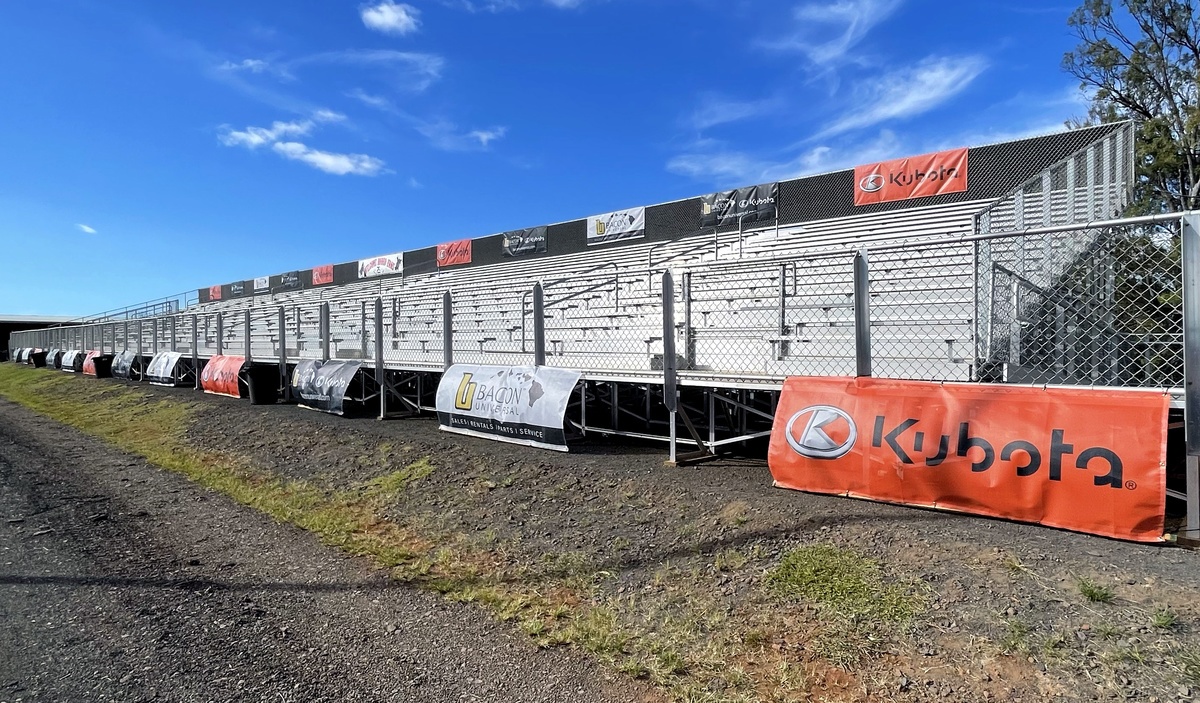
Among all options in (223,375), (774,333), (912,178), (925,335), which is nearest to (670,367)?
(774,333)

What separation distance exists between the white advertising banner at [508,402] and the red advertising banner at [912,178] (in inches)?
640

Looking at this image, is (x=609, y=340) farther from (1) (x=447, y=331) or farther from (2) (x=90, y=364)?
(2) (x=90, y=364)

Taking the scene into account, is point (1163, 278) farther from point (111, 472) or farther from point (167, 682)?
point (111, 472)

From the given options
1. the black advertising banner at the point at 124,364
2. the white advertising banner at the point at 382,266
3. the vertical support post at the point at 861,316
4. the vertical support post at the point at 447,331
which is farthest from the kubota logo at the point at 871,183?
the white advertising banner at the point at 382,266

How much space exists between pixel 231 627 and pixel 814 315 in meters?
5.64

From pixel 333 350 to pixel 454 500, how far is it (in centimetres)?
771

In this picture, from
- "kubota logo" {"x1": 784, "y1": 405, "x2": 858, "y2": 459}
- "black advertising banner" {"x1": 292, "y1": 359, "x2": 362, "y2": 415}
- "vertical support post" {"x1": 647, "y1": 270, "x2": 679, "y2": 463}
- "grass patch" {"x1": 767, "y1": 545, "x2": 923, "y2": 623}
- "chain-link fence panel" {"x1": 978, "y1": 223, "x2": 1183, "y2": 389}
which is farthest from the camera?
"black advertising banner" {"x1": 292, "y1": 359, "x2": 362, "y2": 415}

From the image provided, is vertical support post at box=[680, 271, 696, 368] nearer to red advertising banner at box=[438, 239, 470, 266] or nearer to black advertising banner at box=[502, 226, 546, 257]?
black advertising banner at box=[502, 226, 546, 257]

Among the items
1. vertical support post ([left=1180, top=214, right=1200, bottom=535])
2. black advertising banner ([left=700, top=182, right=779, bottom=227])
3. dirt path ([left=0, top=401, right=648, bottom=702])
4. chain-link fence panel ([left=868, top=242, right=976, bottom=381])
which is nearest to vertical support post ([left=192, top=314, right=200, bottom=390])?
dirt path ([left=0, top=401, right=648, bottom=702])

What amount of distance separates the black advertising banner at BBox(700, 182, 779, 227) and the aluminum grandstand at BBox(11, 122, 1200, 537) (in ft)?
0.28

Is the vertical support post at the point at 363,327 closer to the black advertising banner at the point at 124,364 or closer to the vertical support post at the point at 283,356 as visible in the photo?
the vertical support post at the point at 283,356

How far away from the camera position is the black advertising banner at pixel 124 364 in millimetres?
20703

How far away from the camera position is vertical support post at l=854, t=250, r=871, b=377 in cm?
492

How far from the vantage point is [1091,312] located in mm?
4828
